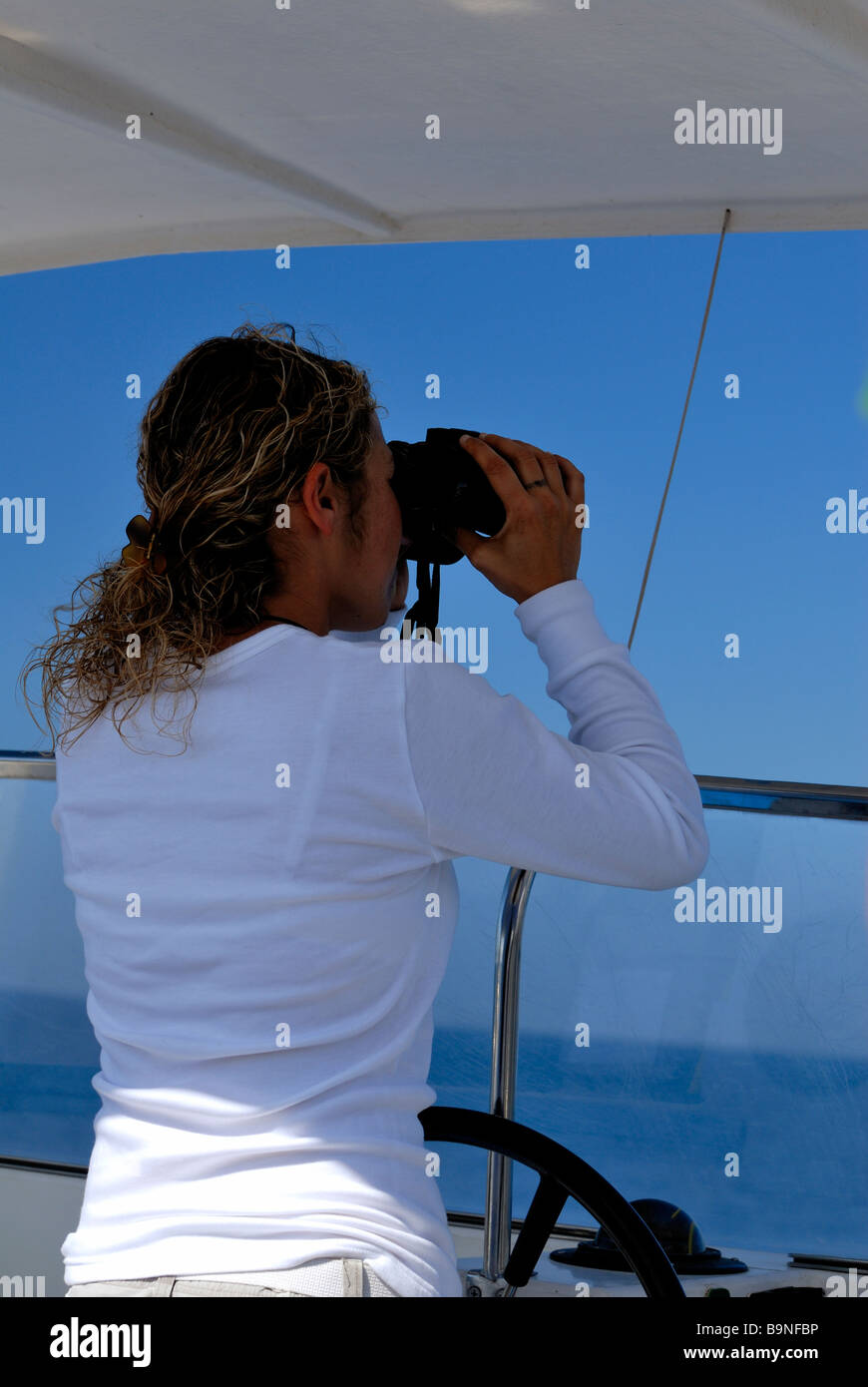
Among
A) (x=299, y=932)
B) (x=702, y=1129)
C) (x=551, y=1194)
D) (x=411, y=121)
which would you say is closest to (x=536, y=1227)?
(x=551, y=1194)

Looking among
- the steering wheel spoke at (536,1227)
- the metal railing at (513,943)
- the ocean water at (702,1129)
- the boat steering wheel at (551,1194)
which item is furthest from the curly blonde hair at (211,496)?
the ocean water at (702,1129)

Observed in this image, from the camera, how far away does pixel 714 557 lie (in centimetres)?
1401

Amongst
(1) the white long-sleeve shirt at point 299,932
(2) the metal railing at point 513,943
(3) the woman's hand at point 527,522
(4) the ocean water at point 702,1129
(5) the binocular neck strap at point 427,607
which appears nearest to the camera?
(1) the white long-sleeve shirt at point 299,932

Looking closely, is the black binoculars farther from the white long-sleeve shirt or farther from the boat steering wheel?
the boat steering wheel

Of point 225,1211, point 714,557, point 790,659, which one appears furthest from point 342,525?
point 790,659

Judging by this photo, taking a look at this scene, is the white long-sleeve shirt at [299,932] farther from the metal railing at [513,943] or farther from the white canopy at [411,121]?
the white canopy at [411,121]

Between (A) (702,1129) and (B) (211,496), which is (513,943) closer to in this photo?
(A) (702,1129)

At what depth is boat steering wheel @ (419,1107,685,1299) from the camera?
46.3 inches

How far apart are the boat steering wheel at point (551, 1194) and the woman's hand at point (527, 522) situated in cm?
48

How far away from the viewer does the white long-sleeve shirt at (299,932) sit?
0.91 metres

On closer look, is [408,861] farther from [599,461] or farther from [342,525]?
[599,461]

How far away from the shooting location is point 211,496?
1.01 m

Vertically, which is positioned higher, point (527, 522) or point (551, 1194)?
point (527, 522)

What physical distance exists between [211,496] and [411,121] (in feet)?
4.09
